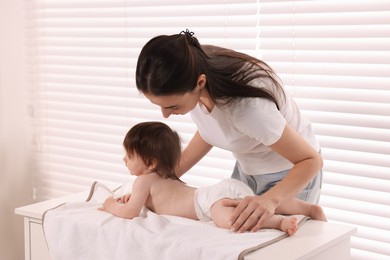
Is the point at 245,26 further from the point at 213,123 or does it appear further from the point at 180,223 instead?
the point at 180,223

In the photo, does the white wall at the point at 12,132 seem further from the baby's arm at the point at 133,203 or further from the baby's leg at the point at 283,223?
the baby's leg at the point at 283,223

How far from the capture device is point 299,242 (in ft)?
4.76

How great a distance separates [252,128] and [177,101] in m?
0.19

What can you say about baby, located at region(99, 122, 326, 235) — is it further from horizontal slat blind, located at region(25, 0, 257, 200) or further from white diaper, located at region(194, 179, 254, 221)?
horizontal slat blind, located at region(25, 0, 257, 200)

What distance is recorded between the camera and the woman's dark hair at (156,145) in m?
1.64

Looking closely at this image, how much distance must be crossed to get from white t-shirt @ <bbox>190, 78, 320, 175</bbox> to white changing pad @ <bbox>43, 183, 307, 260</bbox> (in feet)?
0.63

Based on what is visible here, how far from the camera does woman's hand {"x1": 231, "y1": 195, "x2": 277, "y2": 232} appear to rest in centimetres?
147

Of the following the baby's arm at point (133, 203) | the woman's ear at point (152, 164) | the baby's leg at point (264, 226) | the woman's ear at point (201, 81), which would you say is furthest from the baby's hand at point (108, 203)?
the woman's ear at point (201, 81)

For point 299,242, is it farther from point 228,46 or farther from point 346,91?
point 228,46

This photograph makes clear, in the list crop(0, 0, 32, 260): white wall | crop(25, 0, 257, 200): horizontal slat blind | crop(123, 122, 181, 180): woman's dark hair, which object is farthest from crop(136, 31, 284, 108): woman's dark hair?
crop(0, 0, 32, 260): white wall

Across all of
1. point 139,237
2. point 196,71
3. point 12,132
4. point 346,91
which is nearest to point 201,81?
point 196,71

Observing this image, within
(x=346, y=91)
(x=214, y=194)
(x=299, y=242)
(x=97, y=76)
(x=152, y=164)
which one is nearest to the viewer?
(x=299, y=242)

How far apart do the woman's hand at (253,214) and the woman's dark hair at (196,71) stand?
237 millimetres

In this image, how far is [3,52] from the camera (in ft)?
8.39
